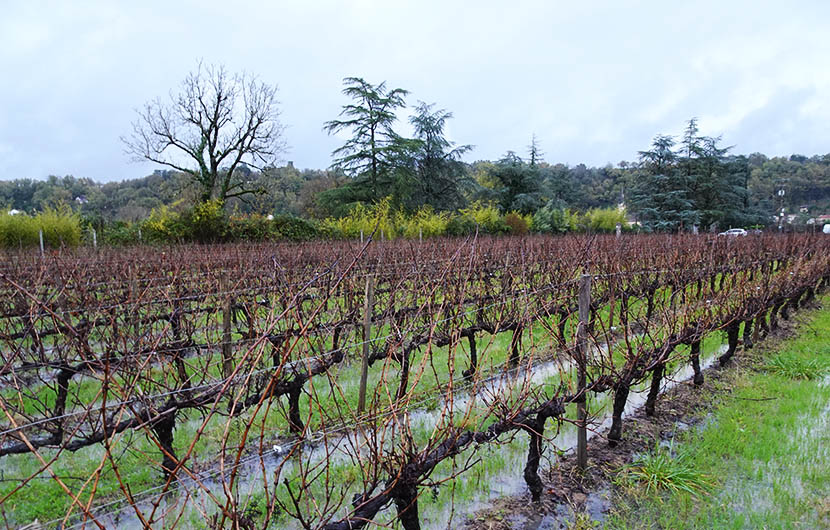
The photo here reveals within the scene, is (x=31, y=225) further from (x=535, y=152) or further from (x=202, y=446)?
(x=535, y=152)

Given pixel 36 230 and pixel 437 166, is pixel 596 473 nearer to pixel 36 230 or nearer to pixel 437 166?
pixel 36 230

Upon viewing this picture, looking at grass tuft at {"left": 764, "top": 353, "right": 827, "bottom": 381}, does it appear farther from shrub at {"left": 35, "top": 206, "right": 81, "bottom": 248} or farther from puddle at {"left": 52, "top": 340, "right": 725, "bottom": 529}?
shrub at {"left": 35, "top": 206, "right": 81, "bottom": 248}

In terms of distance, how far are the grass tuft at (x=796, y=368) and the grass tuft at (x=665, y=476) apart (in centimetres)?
290

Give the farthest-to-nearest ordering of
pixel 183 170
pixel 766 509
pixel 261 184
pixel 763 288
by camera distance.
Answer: pixel 261 184
pixel 183 170
pixel 763 288
pixel 766 509

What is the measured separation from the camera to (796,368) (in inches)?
213

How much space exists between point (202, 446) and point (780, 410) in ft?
16.9

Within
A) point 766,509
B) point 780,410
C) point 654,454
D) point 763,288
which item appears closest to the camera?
point 766,509

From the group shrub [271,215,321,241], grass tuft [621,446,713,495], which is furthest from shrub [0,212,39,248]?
grass tuft [621,446,713,495]

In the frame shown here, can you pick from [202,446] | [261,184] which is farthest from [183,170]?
[202,446]

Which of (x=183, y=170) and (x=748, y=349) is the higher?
(x=183, y=170)

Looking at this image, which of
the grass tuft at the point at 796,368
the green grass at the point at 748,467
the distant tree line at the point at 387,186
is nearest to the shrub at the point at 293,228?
the distant tree line at the point at 387,186

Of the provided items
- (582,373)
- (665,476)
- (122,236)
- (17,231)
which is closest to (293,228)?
(122,236)

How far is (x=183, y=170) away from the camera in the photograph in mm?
23234

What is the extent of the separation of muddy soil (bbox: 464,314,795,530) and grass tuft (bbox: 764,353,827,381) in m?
0.89
